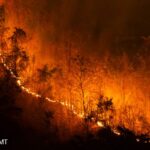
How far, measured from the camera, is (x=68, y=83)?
8.17m

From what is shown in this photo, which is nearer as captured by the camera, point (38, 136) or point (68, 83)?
point (38, 136)

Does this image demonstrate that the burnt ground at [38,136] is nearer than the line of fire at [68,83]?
Yes

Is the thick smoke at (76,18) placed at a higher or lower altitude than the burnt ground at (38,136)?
higher

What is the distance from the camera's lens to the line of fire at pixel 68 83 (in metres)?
7.13

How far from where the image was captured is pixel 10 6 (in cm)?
938

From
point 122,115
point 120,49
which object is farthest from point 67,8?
point 122,115

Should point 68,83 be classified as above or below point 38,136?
above

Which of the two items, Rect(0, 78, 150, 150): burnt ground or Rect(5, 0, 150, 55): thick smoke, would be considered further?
Rect(5, 0, 150, 55): thick smoke

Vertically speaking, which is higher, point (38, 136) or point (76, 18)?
point (76, 18)

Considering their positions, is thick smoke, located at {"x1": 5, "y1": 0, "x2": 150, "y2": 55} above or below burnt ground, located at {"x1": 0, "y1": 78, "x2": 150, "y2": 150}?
above

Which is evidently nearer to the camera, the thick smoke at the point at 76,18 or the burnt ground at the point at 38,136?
the burnt ground at the point at 38,136

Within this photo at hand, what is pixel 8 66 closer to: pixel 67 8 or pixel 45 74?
pixel 45 74

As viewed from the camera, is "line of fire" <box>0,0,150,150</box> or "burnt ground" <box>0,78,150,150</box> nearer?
"burnt ground" <box>0,78,150,150</box>

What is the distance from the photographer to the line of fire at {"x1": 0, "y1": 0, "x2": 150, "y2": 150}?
7.13m
